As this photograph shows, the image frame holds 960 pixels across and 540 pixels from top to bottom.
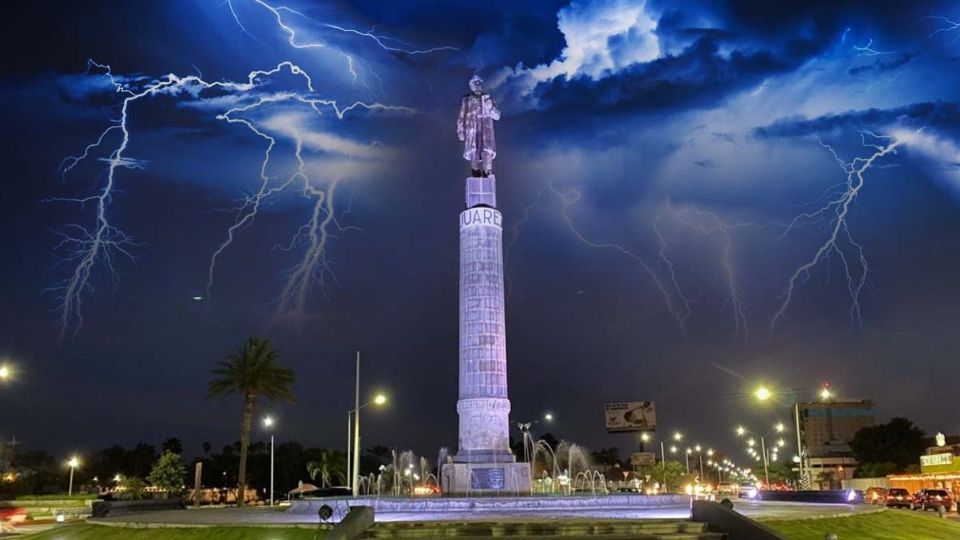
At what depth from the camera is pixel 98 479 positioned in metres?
113

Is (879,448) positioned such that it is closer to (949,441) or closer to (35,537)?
(949,441)

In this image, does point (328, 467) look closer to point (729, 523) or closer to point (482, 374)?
point (482, 374)

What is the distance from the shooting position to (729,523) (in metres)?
20.9

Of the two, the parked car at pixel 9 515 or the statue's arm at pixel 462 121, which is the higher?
the statue's arm at pixel 462 121

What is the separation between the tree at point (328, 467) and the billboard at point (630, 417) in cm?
3177

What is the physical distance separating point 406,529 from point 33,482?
8395 cm

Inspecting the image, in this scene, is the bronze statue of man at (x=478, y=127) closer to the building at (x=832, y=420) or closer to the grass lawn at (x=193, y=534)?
the grass lawn at (x=193, y=534)

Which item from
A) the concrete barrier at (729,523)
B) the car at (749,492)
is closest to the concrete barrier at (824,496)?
the car at (749,492)

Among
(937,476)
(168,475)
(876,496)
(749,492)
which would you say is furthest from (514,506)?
(937,476)

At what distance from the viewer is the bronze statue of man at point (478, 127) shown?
47062mm

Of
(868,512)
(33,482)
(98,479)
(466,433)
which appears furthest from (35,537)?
(98,479)

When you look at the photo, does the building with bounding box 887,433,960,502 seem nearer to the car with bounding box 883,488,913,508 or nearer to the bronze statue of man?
the car with bounding box 883,488,913,508

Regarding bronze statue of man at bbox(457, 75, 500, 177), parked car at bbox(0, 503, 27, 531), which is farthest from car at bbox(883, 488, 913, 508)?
parked car at bbox(0, 503, 27, 531)

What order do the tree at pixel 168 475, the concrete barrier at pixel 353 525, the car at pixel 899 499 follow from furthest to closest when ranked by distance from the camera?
the tree at pixel 168 475, the car at pixel 899 499, the concrete barrier at pixel 353 525
